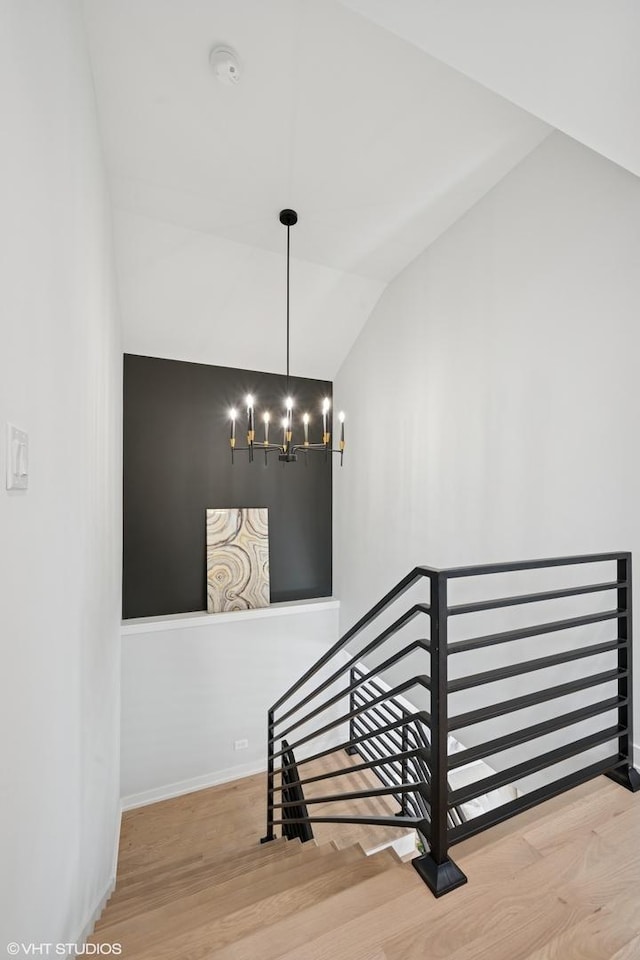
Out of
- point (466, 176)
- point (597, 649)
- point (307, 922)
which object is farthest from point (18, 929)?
point (466, 176)

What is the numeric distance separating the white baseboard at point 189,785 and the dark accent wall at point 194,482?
1.56m

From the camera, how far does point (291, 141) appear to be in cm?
244

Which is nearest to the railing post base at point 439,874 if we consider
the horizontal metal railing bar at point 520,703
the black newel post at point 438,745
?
the black newel post at point 438,745

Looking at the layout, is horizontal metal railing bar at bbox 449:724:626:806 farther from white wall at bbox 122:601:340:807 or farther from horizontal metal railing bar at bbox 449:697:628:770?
white wall at bbox 122:601:340:807

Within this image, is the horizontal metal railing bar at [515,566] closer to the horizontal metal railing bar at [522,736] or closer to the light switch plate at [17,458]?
the horizontal metal railing bar at [522,736]

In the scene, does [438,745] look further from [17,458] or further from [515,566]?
[17,458]

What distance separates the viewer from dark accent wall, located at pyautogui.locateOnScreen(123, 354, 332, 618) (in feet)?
13.1

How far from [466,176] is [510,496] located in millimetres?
2041

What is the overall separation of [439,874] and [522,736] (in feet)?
1.87

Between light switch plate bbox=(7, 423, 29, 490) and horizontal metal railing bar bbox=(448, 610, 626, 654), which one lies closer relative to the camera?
light switch plate bbox=(7, 423, 29, 490)

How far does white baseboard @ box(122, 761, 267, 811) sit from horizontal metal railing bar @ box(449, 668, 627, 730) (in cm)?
349

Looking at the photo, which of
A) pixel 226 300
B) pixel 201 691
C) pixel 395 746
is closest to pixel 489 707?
pixel 395 746

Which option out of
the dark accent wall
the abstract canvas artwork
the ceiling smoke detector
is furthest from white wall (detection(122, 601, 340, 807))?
the ceiling smoke detector

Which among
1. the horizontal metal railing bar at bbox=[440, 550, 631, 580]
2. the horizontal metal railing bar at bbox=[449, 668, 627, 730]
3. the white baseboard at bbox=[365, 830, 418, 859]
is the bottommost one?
the white baseboard at bbox=[365, 830, 418, 859]
